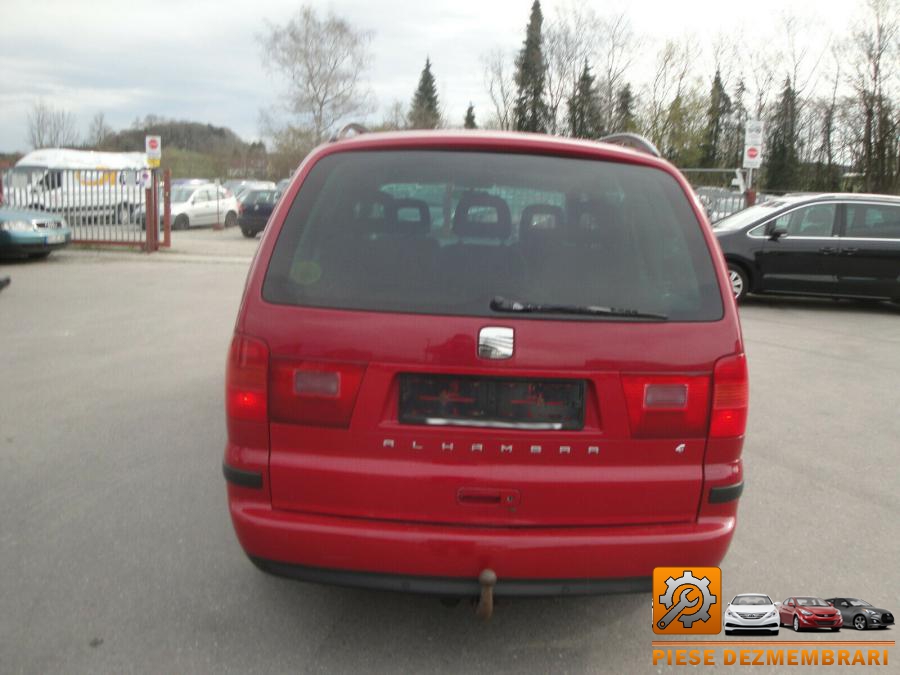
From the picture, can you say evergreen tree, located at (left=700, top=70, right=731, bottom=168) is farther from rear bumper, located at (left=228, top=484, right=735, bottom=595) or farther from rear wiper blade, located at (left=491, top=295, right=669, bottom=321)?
rear bumper, located at (left=228, top=484, right=735, bottom=595)

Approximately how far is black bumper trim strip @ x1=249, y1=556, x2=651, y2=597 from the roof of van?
33.7m

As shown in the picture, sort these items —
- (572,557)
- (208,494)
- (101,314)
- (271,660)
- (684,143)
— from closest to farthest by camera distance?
(572,557) < (271,660) < (208,494) < (101,314) < (684,143)

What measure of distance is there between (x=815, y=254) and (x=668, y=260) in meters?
10.6

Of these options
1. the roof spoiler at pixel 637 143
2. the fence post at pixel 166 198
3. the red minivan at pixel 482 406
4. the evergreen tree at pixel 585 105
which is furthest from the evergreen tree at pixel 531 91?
the red minivan at pixel 482 406

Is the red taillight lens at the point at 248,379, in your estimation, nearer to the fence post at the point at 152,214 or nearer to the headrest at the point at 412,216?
the headrest at the point at 412,216

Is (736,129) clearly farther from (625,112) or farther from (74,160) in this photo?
(74,160)

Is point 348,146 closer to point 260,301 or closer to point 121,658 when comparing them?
point 260,301

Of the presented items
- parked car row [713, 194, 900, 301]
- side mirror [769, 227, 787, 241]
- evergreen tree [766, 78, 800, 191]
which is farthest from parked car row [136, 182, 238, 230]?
evergreen tree [766, 78, 800, 191]

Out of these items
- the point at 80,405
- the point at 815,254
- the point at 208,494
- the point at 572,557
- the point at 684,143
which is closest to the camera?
the point at 572,557

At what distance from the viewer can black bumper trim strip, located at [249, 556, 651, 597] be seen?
8.91 ft

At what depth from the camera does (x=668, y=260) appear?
9.27 feet

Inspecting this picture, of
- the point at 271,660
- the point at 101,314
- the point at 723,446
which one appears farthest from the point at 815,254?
the point at 271,660

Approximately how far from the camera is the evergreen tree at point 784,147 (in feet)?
162

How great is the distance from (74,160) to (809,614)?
38.0 meters
